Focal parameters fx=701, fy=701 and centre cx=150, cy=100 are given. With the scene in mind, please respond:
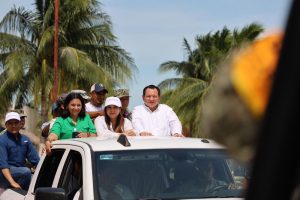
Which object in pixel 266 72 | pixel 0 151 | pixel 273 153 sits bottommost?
pixel 0 151

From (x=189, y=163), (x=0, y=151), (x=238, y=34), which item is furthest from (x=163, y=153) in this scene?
(x=238, y=34)

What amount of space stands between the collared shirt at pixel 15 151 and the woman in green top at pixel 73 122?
129 centimetres

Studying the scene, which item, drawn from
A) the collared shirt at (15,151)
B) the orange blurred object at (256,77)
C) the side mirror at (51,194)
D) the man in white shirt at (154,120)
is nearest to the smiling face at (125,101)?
the collared shirt at (15,151)

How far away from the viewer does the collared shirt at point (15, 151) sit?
8297 millimetres

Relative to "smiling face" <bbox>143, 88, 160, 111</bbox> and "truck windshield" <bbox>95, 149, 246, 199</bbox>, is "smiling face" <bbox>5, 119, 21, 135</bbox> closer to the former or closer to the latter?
"smiling face" <bbox>143, 88, 160, 111</bbox>

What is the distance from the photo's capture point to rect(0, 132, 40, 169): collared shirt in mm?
8297

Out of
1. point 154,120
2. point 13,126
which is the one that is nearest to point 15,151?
point 13,126

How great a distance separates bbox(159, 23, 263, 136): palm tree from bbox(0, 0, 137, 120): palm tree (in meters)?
2.88

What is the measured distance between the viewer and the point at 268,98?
3.68ft

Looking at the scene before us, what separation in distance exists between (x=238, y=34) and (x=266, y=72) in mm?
32283

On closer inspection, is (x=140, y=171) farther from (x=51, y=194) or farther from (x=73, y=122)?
(x=73, y=122)

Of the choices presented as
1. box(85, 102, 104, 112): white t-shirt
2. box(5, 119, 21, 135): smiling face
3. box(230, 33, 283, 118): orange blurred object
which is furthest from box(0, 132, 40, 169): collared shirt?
box(230, 33, 283, 118): orange blurred object

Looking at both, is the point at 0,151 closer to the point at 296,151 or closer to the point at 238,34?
the point at 296,151

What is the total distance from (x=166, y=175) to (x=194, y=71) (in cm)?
2900
